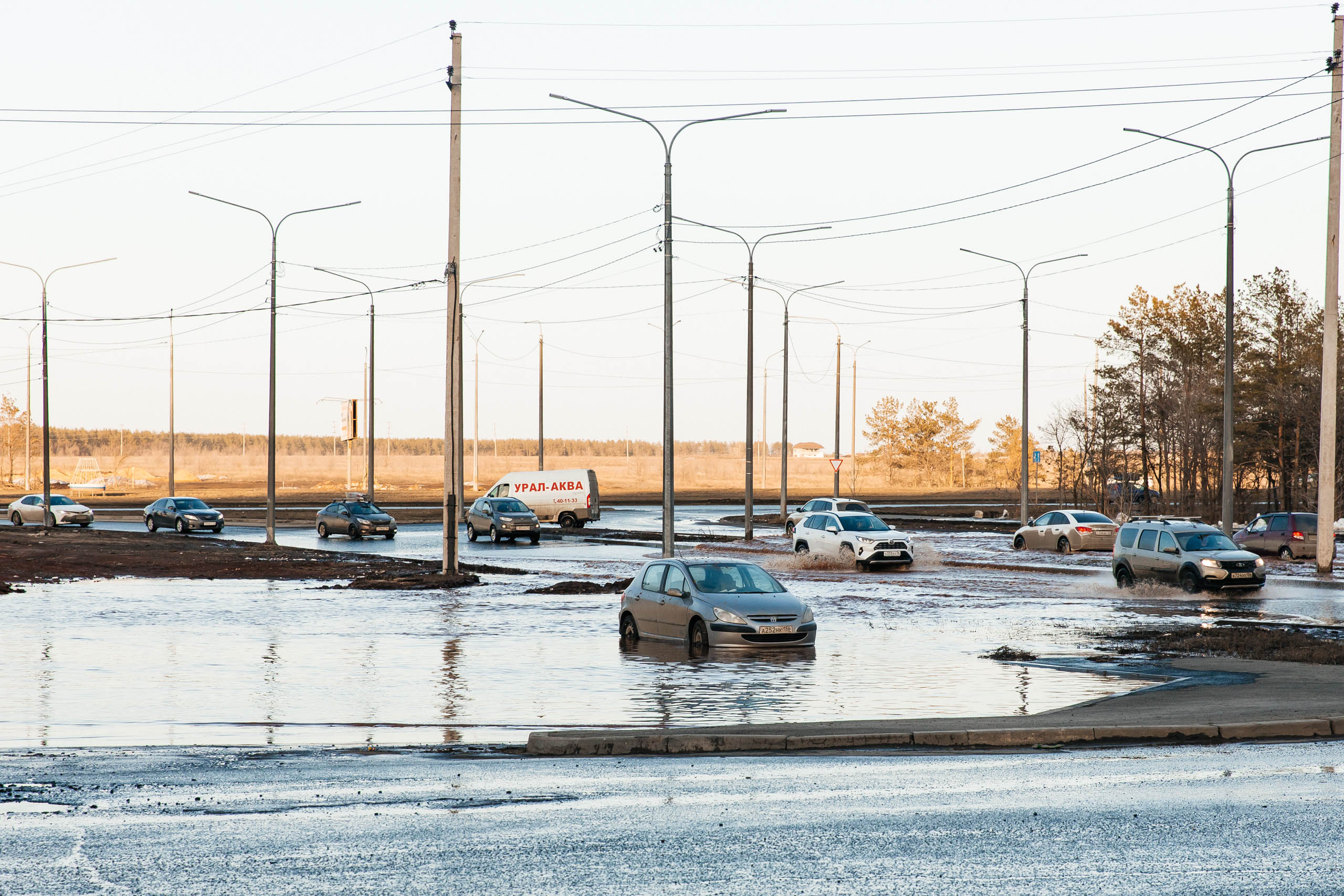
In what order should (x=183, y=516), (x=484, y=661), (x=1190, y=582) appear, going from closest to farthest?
(x=484, y=661)
(x=1190, y=582)
(x=183, y=516)

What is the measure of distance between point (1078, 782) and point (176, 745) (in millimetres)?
7338

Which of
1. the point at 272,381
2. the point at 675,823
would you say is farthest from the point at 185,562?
the point at 675,823

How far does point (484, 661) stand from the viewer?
18.4 m

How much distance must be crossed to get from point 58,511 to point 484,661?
5190 cm

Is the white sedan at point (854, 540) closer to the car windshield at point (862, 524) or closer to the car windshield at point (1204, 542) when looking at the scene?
the car windshield at point (862, 524)

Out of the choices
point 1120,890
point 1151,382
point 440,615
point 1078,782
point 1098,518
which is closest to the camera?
point 1120,890

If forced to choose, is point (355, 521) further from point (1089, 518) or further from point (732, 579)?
point (732, 579)

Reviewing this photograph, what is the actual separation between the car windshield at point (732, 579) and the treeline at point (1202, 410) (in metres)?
42.7

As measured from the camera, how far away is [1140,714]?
12977 millimetres

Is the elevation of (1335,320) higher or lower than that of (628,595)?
higher

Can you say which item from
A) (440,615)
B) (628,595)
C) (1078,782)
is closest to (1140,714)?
(1078,782)

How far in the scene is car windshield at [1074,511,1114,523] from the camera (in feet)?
149

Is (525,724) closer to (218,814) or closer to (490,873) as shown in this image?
(218,814)

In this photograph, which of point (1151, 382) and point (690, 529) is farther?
point (1151, 382)
